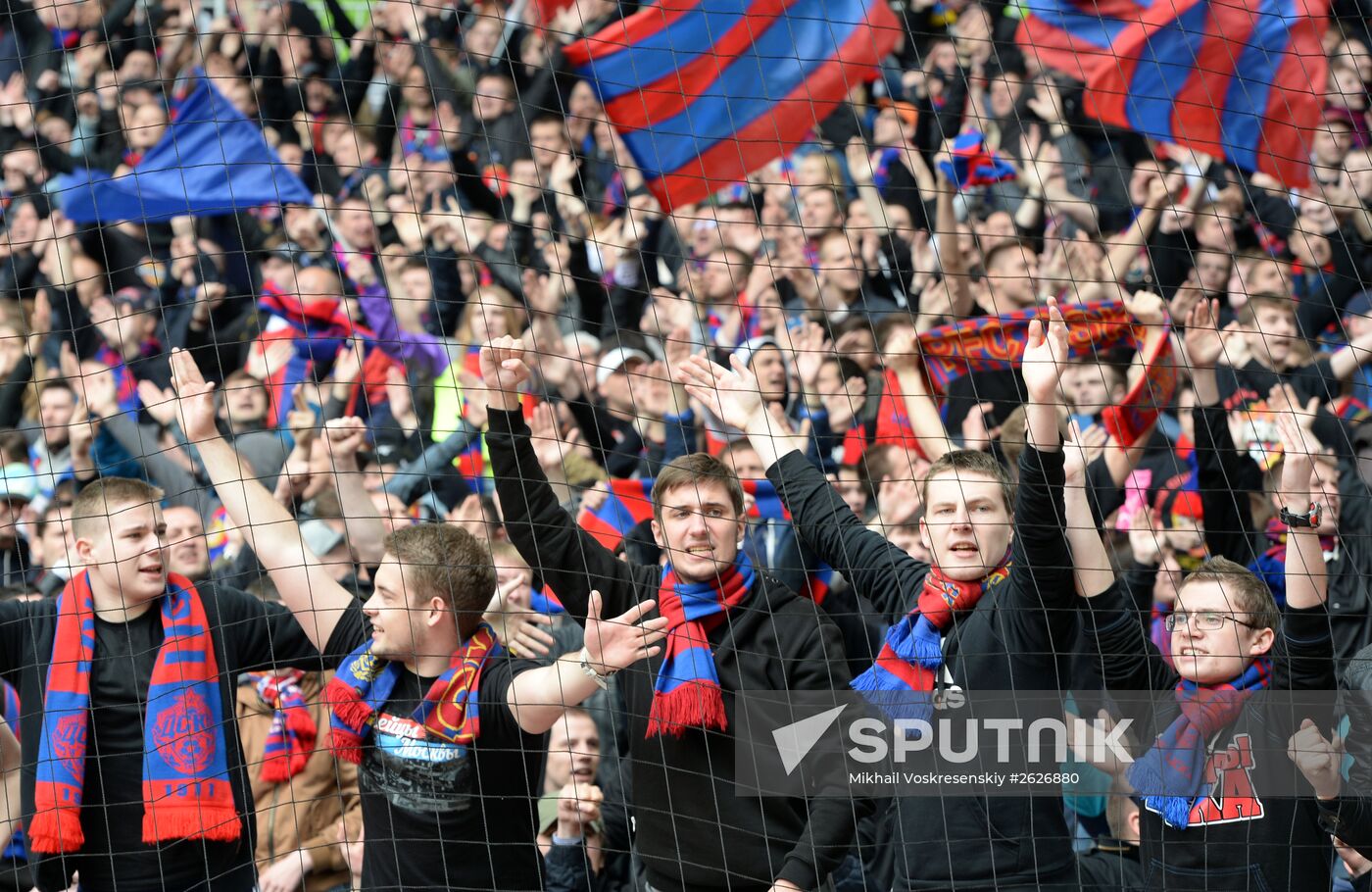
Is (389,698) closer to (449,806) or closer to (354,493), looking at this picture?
(449,806)

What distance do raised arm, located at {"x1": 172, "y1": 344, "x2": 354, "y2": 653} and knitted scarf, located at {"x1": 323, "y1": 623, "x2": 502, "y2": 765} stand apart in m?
0.24

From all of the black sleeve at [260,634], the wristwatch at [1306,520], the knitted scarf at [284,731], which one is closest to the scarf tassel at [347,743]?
the black sleeve at [260,634]

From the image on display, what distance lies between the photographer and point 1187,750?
3.21m

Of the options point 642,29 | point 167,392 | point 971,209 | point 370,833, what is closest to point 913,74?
point 971,209

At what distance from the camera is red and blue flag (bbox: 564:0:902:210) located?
197 inches

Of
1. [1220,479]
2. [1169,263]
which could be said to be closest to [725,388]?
[1220,479]

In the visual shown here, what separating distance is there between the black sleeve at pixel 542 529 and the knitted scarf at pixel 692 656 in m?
0.22

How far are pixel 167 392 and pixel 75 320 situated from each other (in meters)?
1.33

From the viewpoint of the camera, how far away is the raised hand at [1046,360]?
10.4 ft

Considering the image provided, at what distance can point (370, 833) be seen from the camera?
11.1 ft

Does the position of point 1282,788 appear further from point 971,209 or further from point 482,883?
point 971,209

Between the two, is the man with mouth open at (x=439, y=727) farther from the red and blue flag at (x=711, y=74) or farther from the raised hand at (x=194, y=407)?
the red and blue flag at (x=711, y=74)

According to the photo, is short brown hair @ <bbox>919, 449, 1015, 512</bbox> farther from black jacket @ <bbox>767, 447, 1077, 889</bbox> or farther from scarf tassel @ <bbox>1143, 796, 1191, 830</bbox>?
scarf tassel @ <bbox>1143, 796, 1191, 830</bbox>

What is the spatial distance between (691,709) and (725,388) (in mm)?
853
